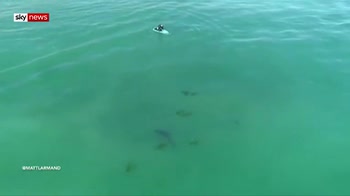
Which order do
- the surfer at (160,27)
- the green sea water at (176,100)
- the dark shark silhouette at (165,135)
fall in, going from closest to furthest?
the green sea water at (176,100) < the dark shark silhouette at (165,135) < the surfer at (160,27)

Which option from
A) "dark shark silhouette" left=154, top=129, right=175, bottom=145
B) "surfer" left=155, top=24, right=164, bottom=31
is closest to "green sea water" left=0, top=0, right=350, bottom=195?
"dark shark silhouette" left=154, top=129, right=175, bottom=145

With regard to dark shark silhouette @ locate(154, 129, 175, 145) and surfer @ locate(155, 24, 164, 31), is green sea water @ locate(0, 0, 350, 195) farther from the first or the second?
surfer @ locate(155, 24, 164, 31)

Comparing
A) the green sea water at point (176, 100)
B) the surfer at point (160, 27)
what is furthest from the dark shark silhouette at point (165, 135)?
the surfer at point (160, 27)

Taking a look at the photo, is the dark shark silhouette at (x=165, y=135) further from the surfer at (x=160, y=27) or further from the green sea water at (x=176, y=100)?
the surfer at (x=160, y=27)

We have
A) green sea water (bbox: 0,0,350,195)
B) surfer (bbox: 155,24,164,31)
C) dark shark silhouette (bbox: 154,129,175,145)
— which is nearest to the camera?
green sea water (bbox: 0,0,350,195)

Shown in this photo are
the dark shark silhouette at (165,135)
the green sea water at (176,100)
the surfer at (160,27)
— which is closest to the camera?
the green sea water at (176,100)

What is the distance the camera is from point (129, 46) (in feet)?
105

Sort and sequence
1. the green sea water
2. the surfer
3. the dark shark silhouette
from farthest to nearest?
the surfer → the dark shark silhouette → the green sea water

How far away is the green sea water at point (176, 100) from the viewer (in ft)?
63.8

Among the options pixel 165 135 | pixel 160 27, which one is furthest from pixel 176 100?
pixel 160 27

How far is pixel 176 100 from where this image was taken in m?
25.3

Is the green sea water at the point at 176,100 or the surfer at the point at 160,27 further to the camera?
the surfer at the point at 160,27

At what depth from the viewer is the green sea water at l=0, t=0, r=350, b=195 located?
63.8 ft

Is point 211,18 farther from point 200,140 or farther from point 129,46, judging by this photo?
point 200,140
